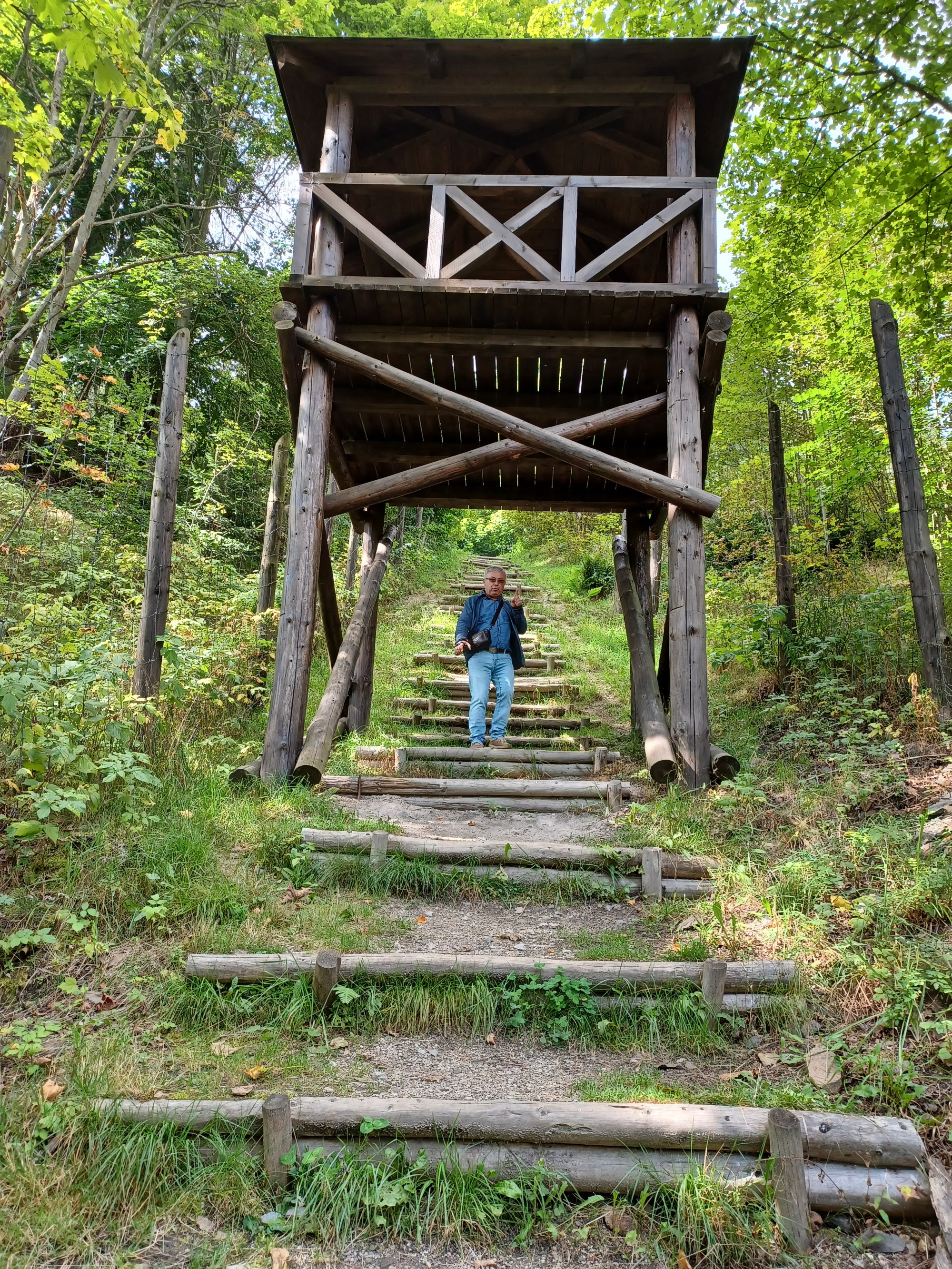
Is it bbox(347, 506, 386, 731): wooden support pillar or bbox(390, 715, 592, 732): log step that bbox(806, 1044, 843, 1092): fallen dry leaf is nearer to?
bbox(390, 715, 592, 732): log step

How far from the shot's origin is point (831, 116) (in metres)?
7.91

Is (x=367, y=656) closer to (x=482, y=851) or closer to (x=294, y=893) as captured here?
(x=482, y=851)

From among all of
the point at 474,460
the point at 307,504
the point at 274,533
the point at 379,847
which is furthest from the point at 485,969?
the point at 274,533

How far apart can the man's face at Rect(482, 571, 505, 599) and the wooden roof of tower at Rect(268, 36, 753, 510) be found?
4.20 feet

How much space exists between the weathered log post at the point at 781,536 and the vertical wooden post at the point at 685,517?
2374mm

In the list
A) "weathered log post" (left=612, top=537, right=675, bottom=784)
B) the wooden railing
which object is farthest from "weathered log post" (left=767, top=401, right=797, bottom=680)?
the wooden railing

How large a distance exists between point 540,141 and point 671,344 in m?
2.54

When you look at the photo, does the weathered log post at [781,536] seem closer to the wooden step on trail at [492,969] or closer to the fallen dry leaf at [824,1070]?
the wooden step on trail at [492,969]

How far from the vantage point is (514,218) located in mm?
5812

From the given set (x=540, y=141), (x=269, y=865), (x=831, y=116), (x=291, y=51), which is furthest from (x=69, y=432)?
(x=831, y=116)

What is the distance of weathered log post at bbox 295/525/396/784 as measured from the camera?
5.41 meters

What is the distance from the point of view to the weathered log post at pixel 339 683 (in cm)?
541

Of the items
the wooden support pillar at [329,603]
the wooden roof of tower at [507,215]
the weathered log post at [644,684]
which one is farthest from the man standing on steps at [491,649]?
the wooden roof of tower at [507,215]

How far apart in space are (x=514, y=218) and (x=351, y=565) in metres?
7.36
